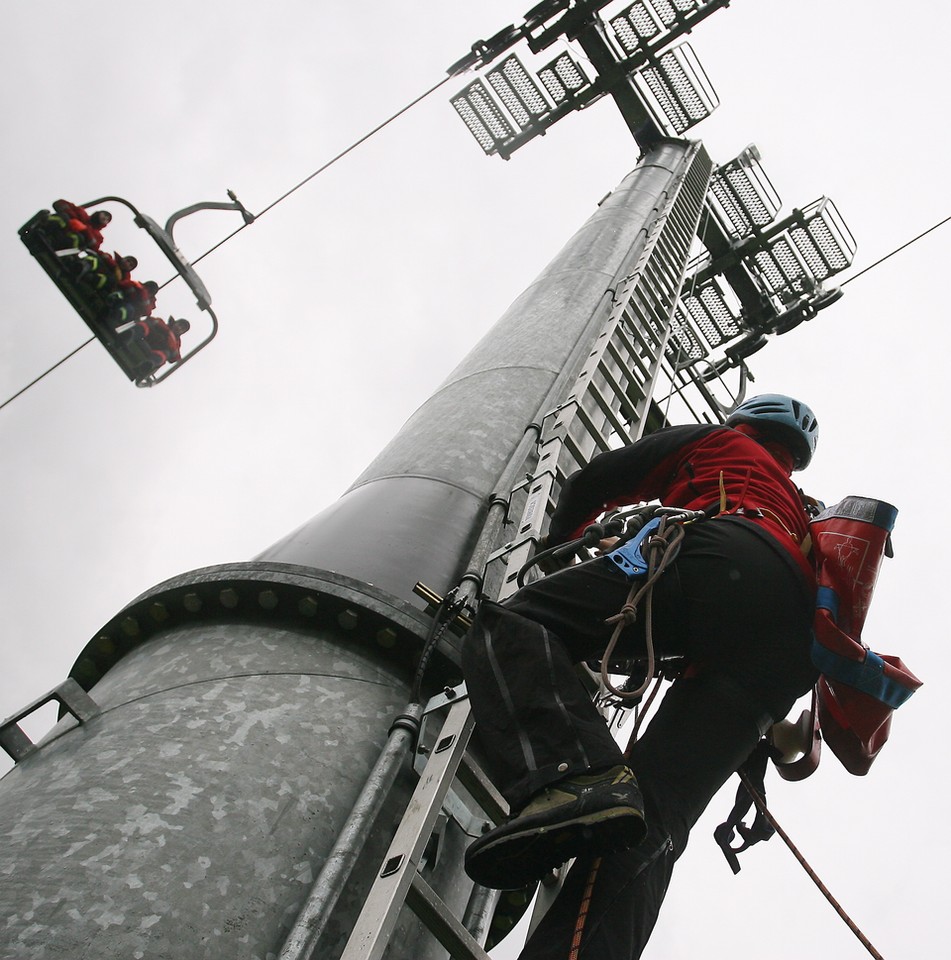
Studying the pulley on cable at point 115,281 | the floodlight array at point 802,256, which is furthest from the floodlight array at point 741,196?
the pulley on cable at point 115,281

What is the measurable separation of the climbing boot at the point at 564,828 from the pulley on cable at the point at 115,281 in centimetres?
447

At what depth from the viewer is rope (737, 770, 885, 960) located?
3.23 m

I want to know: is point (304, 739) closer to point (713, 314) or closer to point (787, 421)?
point (787, 421)

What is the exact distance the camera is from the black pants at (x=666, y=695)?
280 centimetres

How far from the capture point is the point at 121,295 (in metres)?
6.16

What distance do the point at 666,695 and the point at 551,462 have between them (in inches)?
56.3

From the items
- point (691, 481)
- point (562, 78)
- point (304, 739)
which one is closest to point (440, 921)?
point (304, 739)

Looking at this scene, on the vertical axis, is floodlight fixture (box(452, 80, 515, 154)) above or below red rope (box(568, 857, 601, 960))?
above

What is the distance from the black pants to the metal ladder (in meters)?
0.15

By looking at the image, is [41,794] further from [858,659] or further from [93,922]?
[858,659]

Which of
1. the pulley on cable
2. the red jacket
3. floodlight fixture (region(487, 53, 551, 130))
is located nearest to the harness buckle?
the red jacket

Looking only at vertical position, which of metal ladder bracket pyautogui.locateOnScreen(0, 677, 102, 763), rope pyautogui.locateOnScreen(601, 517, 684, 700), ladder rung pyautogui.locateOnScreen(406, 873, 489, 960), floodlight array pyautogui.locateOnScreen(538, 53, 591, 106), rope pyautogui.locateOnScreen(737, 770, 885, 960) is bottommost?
rope pyautogui.locateOnScreen(737, 770, 885, 960)

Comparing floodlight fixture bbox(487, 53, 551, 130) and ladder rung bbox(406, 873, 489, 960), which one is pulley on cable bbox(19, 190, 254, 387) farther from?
floodlight fixture bbox(487, 53, 551, 130)

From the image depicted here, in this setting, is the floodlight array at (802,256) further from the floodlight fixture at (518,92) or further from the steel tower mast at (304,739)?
the steel tower mast at (304,739)
